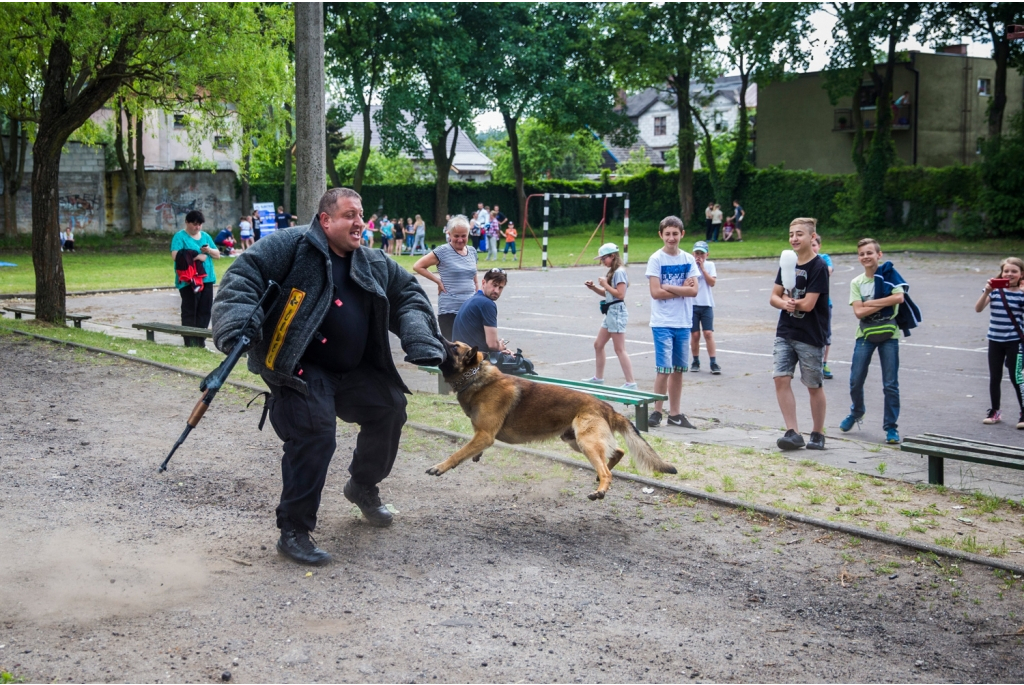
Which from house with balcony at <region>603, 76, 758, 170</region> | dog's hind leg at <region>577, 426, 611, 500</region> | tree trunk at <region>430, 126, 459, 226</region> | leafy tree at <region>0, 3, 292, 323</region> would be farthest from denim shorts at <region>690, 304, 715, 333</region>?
house with balcony at <region>603, 76, 758, 170</region>

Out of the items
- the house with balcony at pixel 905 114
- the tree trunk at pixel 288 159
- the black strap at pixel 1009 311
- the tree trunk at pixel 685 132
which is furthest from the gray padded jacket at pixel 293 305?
the tree trunk at pixel 685 132

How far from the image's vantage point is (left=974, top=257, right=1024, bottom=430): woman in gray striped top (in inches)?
374

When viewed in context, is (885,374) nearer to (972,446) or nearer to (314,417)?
(972,446)

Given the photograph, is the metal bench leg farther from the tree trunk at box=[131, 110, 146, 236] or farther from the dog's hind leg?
the tree trunk at box=[131, 110, 146, 236]

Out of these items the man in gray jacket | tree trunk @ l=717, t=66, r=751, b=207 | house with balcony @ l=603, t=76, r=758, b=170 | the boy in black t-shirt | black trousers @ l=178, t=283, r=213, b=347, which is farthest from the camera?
house with balcony @ l=603, t=76, r=758, b=170

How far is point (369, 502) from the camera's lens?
5875mm

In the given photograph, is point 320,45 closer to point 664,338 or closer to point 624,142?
point 664,338

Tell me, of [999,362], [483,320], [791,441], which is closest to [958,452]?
[791,441]

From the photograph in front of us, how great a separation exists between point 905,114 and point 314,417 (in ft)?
159

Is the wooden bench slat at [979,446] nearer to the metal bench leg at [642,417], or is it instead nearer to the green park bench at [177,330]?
the metal bench leg at [642,417]

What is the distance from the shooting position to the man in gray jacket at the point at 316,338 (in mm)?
5098

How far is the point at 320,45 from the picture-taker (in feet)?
32.3

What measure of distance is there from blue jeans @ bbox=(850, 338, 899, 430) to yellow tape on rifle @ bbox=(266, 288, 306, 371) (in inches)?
228

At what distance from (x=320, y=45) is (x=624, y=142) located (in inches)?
1717
